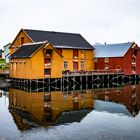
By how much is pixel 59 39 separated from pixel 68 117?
39247 mm

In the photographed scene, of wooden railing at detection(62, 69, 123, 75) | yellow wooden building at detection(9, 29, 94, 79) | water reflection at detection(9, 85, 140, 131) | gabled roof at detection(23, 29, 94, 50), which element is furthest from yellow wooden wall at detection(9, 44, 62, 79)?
water reflection at detection(9, 85, 140, 131)

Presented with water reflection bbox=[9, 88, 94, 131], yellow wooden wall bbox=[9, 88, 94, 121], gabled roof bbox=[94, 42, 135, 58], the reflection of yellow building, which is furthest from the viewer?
gabled roof bbox=[94, 42, 135, 58]

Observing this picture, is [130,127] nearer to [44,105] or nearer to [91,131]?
[91,131]

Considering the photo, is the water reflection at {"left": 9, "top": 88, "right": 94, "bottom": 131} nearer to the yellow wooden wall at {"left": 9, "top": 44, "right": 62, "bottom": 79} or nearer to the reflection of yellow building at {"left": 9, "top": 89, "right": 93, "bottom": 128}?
the reflection of yellow building at {"left": 9, "top": 89, "right": 93, "bottom": 128}

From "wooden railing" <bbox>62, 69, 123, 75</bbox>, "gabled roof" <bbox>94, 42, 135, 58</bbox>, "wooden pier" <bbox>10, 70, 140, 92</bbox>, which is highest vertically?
"gabled roof" <bbox>94, 42, 135, 58</bbox>

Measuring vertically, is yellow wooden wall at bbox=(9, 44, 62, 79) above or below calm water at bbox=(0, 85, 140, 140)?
above

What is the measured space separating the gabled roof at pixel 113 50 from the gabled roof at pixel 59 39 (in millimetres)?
5070

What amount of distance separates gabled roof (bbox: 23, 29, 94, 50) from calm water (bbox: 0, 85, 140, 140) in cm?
2283

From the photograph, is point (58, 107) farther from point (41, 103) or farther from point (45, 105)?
point (41, 103)

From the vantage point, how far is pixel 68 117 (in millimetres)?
28703

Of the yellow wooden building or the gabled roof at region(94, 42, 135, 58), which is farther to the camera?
the gabled roof at region(94, 42, 135, 58)

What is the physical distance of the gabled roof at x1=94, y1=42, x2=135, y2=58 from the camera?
7138cm

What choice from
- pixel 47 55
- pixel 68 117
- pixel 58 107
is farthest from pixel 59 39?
pixel 68 117

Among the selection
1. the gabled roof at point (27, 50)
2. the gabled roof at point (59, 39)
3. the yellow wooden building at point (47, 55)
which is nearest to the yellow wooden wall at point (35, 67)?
the yellow wooden building at point (47, 55)
